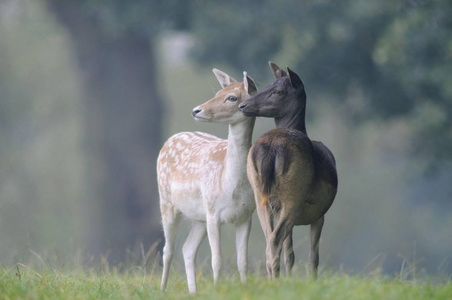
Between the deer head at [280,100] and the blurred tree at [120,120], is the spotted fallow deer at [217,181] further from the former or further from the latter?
the blurred tree at [120,120]

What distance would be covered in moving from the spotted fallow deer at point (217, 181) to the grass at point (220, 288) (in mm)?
368

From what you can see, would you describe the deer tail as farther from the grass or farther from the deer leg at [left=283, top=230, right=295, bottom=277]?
the grass

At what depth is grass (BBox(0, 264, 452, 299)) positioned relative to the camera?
17.1 feet

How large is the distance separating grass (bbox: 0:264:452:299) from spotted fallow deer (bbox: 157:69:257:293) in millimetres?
368

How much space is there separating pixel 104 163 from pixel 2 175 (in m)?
7.97

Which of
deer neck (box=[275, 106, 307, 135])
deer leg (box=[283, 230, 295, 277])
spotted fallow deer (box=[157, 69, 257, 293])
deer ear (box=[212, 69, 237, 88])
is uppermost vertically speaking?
deer ear (box=[212, 69, 237, 88])

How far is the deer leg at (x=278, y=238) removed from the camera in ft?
18.7

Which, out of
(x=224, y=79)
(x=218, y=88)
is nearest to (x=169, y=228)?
(x=224, y=79)

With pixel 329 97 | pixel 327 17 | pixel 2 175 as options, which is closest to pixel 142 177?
pixel 329 97

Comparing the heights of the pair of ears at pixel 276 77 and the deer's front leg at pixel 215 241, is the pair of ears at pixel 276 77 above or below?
above

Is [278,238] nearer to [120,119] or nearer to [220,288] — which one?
[220,288]

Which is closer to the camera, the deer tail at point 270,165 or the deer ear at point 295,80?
the deer tail at point 270,165

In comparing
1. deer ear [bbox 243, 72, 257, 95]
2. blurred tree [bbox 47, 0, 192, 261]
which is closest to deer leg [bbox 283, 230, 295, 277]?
deer ear [bbox 243, 72, 257, 95]

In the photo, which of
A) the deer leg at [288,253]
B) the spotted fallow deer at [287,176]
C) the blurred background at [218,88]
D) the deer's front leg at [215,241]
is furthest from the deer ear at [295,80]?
the blurred background at [218,88]
